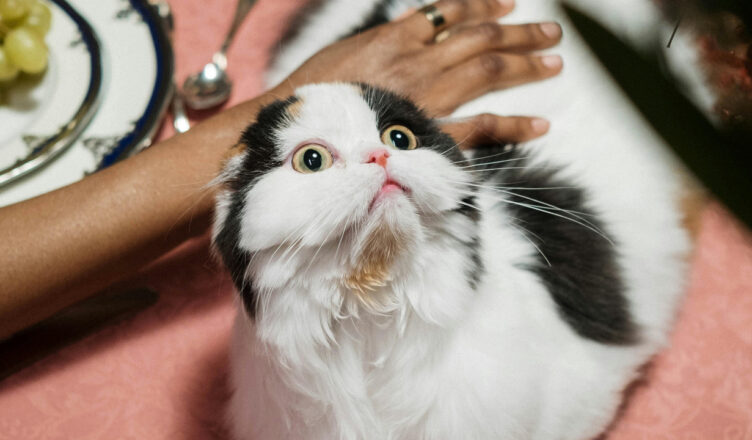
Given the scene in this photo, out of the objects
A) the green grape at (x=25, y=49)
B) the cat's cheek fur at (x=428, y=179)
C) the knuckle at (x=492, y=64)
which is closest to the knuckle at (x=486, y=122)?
the knuckle at (x=492, y=64)

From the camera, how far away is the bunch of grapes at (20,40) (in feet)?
2.81

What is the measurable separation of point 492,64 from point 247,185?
20.0 inches

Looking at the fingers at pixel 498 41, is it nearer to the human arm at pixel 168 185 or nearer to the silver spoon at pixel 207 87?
the human arm at pixel 168 185

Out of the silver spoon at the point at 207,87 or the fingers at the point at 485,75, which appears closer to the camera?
the fingers at the point at 485,75

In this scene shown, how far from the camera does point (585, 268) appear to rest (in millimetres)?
721

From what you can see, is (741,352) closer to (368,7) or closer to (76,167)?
(368,7)

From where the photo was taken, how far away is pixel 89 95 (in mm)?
904

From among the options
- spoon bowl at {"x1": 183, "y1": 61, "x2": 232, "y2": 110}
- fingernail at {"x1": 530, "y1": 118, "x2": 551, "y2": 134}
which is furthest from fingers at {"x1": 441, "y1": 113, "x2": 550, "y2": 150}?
spoon bowl at {"x1": 183, "y1": 61, "x2": 232, "y2": 110}

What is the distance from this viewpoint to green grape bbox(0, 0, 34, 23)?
2.78 feet

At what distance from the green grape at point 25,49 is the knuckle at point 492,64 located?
69 cm

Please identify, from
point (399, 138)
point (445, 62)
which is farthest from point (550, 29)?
point (399, 138)

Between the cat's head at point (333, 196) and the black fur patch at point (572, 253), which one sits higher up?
the cat's head at point (333, 196)

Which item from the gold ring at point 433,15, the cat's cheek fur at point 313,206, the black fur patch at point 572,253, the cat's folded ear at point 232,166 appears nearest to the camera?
the cat's cheek fur at point 313,206

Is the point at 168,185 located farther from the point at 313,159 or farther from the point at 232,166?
the point at 313,159
